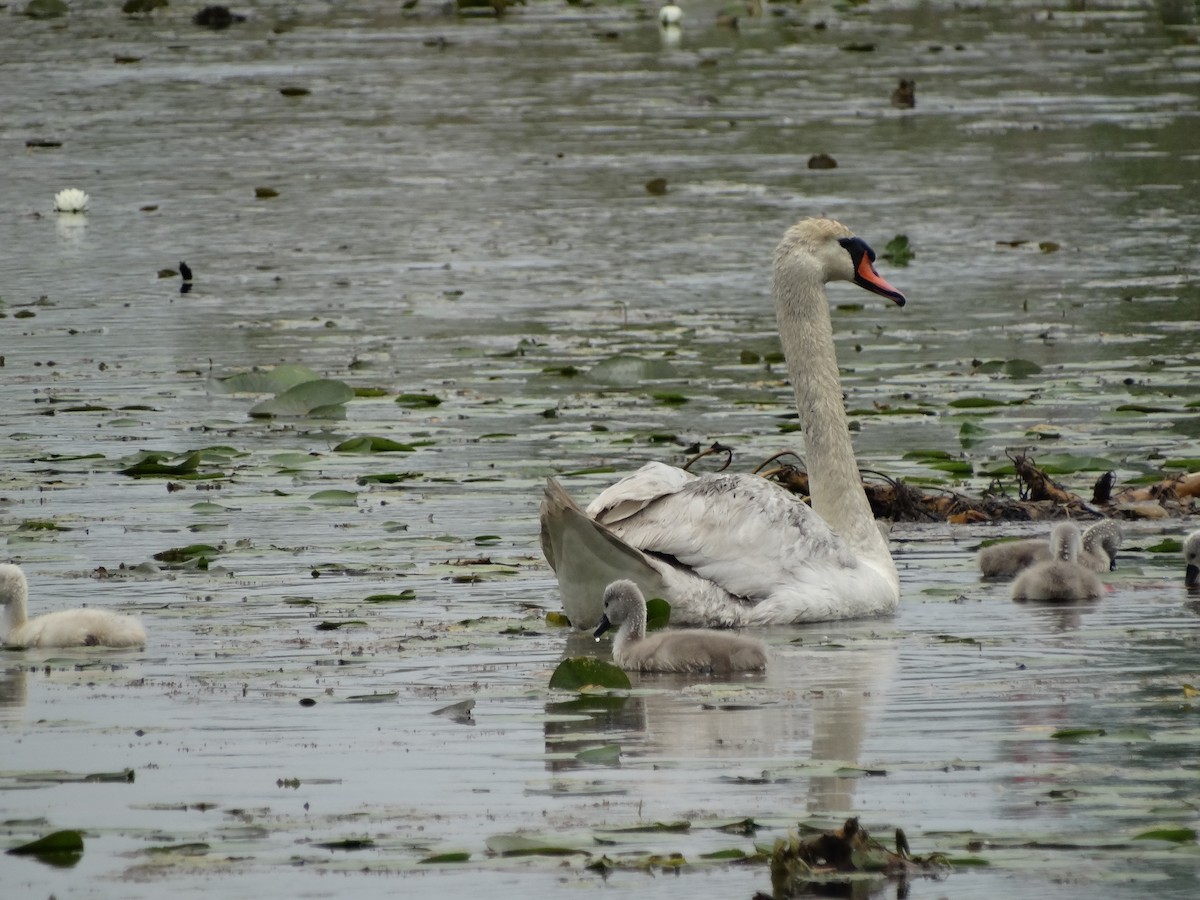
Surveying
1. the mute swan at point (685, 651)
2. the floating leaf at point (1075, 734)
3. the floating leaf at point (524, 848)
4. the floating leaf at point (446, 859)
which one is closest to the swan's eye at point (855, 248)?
the mute swan at point (685, 651)

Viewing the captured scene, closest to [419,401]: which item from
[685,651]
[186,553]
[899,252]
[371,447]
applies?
[371,447]

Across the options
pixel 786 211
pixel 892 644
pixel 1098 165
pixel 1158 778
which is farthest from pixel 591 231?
pixel 1158 778

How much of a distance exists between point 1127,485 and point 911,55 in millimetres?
30420

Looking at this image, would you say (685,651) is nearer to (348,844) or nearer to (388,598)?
(388,598)

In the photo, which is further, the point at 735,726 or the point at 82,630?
the point at 82,630

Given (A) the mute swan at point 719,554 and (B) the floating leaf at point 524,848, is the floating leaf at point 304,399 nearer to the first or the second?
(A) the mute swan at point 719,554

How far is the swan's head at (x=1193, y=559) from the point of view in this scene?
10547mm

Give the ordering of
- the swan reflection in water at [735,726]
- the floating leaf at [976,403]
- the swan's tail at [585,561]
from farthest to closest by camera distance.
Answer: the floating leaf at [976,403] → the swan's tail at [585,561] → the swan reflection in water at [735,726]

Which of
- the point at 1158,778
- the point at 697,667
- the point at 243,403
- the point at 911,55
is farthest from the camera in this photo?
the point at 911,55

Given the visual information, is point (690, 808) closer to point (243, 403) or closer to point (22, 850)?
point (22, 850)

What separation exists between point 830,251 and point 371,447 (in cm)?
339

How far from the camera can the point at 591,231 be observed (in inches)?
944

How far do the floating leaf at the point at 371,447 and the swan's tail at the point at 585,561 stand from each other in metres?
3.90

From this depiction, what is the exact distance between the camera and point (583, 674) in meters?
8.76
